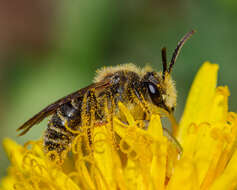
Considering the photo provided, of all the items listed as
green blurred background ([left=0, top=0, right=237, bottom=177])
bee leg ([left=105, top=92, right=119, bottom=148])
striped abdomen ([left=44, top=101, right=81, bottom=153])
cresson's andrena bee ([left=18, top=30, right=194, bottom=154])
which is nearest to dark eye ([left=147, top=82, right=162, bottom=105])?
cresson's andrena bee ([left=18, top=30, right=194, bottom=154])

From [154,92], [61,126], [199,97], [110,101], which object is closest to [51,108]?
[61,126]

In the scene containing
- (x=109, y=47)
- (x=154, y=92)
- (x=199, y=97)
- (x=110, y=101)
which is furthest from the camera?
(x=109, y=47)

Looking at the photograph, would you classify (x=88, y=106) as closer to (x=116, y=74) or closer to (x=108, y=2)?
(x=116, y=74)

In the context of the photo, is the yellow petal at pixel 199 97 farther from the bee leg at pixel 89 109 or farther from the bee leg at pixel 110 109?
the bee leg at pixel 89 109

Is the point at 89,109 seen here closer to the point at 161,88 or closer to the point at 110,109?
the point at 110,109

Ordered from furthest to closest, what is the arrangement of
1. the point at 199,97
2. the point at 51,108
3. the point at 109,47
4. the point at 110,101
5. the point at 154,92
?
the point at 109,47 → the point at 199,97 → the point at 110,101 → the point at 154,92 → the point at 51,108

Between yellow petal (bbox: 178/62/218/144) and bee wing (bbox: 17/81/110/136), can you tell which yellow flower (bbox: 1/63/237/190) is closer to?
yellow petal (bbox: 178/62/218/144)
